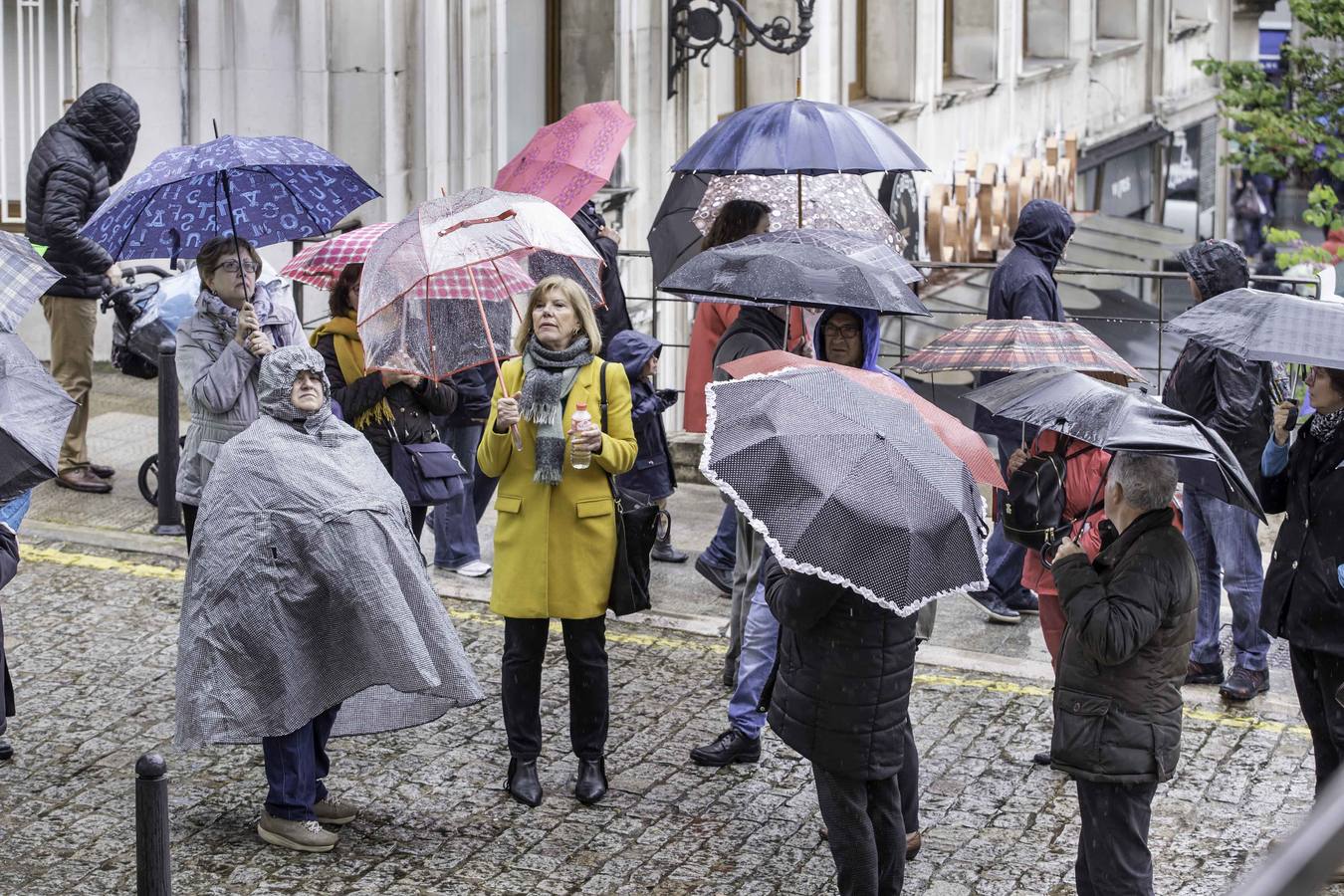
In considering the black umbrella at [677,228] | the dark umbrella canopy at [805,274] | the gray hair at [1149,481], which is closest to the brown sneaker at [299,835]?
the dark umbrella canopy at [805,274]

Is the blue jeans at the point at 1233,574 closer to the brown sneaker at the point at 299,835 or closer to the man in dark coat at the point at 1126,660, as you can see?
the man in dark coat at the point at 1126,660

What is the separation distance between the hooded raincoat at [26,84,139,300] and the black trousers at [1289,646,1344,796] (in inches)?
252

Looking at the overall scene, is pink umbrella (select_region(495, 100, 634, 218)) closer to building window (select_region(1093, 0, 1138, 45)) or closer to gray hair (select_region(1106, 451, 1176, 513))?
gray hair (select_region(1106, 451, 1176, 513))

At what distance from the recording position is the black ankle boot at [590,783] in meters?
6.86

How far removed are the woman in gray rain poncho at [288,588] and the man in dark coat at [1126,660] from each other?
2069 mm

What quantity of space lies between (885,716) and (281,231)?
3545mm

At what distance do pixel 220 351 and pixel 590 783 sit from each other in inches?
86.8

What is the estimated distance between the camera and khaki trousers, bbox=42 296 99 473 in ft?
34.0

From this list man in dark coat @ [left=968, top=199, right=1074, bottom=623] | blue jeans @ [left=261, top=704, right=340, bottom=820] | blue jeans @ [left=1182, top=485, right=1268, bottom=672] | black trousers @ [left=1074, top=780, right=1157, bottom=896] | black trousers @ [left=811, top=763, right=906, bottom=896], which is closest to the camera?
black trousers @ [left=1074, top=780, right=1157, bottom=896]

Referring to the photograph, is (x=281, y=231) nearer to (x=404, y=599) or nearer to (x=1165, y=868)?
(x=404, y=599)

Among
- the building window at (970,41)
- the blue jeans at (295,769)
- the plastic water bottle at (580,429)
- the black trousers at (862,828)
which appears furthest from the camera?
the building window at (970,41)

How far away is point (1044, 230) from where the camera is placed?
870cm

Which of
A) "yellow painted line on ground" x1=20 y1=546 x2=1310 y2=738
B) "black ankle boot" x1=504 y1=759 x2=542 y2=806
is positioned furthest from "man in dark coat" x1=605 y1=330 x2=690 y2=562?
"black ankle boot" x1=504 y1=759 x2=542 y2=806

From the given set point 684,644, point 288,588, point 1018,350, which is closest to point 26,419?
point 288,588
